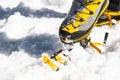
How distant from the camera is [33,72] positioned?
341 centimetres

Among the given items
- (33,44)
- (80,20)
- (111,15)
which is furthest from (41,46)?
(111,15)

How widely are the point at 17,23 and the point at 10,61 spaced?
95 centimetres

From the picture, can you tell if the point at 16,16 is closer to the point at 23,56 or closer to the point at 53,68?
the point at 23,56

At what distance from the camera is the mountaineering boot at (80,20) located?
3562 millimetres

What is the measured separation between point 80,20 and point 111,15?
0.77 meters

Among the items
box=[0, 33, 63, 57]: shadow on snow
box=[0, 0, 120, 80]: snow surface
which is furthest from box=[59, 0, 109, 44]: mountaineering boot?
box=[0, 33, 63, 57]: shadow on snow

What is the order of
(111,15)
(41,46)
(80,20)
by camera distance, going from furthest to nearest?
(111,15)
(41,46)
(80,20)

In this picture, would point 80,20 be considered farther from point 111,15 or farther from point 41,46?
point 111,15

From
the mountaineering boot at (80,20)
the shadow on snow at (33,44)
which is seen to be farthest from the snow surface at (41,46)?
the mountaineering boot at (80,20)

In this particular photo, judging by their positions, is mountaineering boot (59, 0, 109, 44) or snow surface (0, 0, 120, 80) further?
mountaineering boot (59, 0, 109, 44)

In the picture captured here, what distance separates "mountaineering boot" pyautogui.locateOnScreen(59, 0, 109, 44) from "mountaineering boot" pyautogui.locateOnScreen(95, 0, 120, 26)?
14.8 inches

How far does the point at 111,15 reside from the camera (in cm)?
438

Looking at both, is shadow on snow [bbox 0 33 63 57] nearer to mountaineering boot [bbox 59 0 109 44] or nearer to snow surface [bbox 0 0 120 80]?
snow surface [bbox 0 0 120 80]

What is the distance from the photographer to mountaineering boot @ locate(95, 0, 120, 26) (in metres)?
4.31
